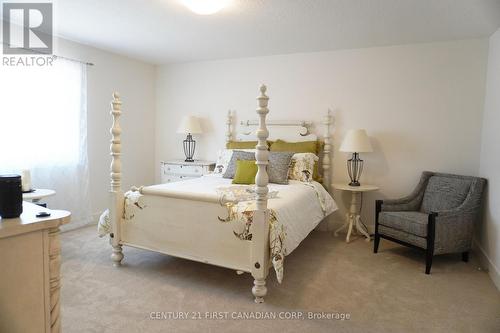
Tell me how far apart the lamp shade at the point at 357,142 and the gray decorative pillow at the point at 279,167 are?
2.09 ft

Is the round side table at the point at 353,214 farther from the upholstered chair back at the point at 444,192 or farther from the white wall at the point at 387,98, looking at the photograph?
the upholstered chair back at the point at 444,192

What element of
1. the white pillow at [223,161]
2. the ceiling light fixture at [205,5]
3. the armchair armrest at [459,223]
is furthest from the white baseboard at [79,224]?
the armchair armrest at [459,223]

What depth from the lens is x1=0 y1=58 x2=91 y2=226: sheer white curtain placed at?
10.8 feet

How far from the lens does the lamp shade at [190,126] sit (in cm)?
455

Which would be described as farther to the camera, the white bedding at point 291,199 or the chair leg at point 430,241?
the chair leg at point 430,241

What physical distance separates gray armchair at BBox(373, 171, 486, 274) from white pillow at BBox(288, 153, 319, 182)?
0.80m

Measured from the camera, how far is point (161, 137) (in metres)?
5.20

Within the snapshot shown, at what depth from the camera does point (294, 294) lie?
242 centimetres

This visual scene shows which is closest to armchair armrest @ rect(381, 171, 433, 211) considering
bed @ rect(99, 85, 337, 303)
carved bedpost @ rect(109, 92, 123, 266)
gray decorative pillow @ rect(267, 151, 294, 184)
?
bed @ rect(99, 85, 337, 303)

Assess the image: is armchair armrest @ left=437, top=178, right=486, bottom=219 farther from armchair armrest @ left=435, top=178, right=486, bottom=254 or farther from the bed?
the bed

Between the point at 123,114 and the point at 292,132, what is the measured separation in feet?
7.81

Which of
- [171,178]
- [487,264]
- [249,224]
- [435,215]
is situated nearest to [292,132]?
[171,178]

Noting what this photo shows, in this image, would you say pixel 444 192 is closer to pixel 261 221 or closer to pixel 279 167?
pixel 279 167

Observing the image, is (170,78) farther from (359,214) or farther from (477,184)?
(477,184)
